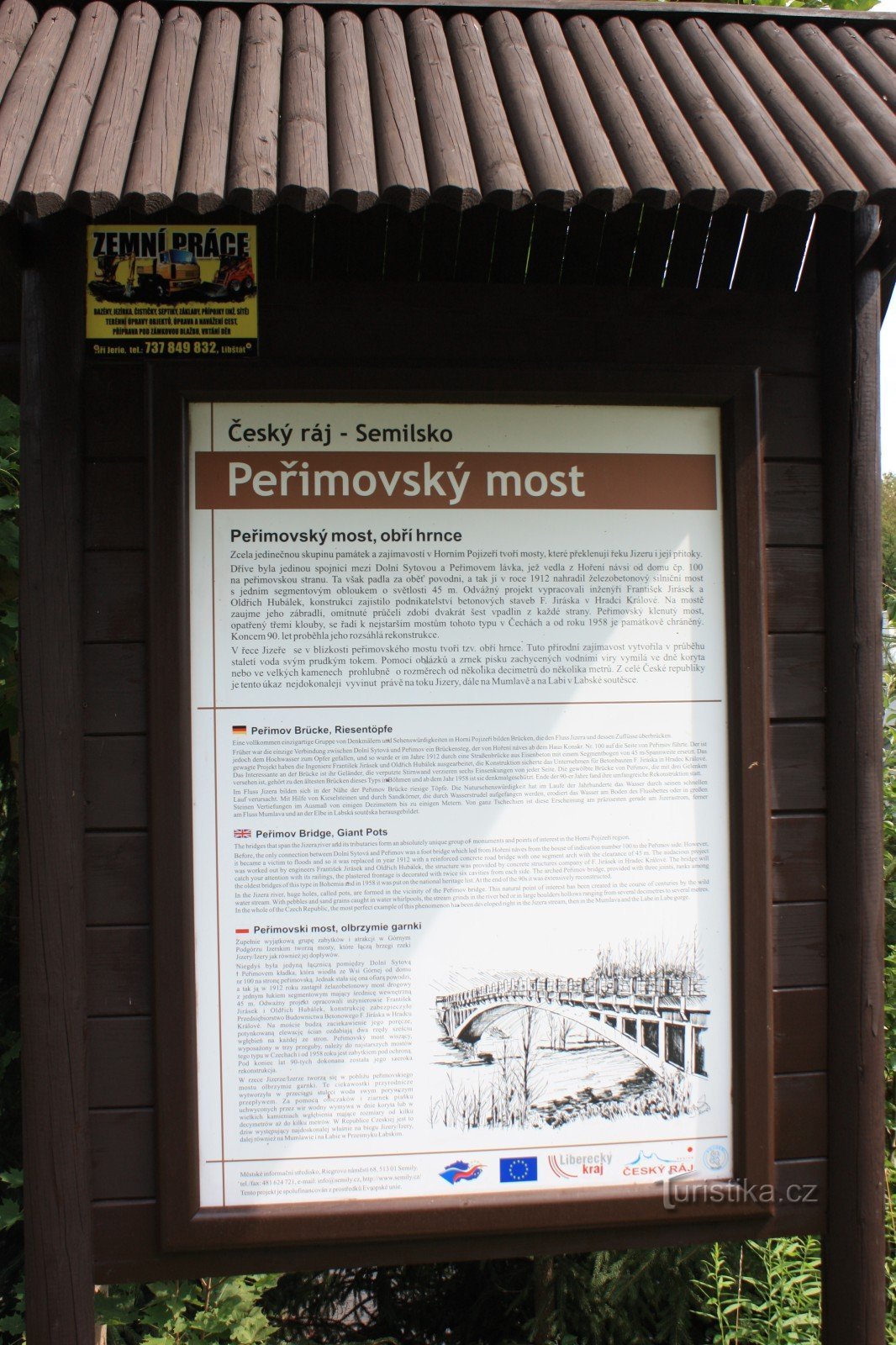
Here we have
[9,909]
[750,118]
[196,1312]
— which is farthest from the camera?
[9,909]

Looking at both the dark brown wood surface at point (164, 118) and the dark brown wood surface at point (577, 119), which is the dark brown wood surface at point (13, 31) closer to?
the dark brown wood surface at point (164, 118)

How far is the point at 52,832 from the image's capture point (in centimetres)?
189

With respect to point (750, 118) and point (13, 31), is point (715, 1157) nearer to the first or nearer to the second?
point (750, 118)

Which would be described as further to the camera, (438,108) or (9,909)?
(9,909)

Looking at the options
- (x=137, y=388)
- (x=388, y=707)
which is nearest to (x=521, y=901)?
(x=388, y=707)

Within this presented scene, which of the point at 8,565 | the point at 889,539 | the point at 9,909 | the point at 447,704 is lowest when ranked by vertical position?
the point at 9,909

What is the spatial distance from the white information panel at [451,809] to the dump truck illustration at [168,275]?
0.84 ft

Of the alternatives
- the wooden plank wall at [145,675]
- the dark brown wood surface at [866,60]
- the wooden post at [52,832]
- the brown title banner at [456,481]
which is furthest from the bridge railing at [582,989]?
the dark brown wood surface at [866,60]

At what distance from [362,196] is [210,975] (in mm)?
1515

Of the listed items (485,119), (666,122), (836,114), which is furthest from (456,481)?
(836,114)

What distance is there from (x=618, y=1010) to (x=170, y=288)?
1787mm

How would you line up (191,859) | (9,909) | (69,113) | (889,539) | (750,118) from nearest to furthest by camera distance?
(69,113) < (750,118) < (191,859) < (9,909) < (889,539)

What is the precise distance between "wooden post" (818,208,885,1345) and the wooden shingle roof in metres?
0.37

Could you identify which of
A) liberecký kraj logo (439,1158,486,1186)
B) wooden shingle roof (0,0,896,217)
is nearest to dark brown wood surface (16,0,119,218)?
wooden shingle roof (0,0,896,217)
